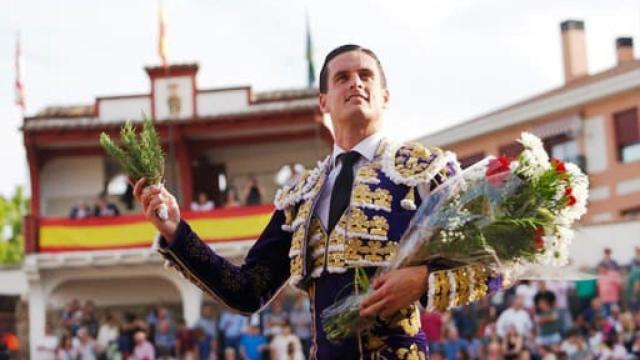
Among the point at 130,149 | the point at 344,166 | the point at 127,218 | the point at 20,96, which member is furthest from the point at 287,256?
the point at 20,96

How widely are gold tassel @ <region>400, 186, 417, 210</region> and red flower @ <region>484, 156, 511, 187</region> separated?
310mm

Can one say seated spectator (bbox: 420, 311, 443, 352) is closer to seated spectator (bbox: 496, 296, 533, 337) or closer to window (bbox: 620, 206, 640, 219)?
seated spectator (bbox: 496, 296, 533, 337)

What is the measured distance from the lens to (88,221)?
25594mm

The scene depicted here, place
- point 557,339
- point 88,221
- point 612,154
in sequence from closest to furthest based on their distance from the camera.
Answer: point 557,339 < point 88,221 < point 612,154

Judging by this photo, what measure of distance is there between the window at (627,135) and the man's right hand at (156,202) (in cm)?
2631

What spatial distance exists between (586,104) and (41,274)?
1275 centimetres

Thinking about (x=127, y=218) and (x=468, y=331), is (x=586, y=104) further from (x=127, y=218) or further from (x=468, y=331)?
(x=468, y=331)

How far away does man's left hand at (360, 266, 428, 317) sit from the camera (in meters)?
3.98

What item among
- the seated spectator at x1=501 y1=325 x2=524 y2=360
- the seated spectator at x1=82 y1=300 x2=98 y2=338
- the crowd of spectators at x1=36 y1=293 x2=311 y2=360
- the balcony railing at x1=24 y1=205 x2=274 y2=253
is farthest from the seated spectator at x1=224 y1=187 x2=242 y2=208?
the seated spectator at x1=501 y1=325 x2=524 y2=360

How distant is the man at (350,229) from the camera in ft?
13.9

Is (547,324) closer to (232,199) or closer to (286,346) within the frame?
(286,346)

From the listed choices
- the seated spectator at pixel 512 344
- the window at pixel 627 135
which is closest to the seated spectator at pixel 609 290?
the seated spectator at pixel 512 344

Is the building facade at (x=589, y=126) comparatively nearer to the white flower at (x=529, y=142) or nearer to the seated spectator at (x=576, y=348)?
the seated spectator at (x=576, y=348)

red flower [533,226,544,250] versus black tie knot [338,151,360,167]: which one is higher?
black tie knot [338,151,360,167]
